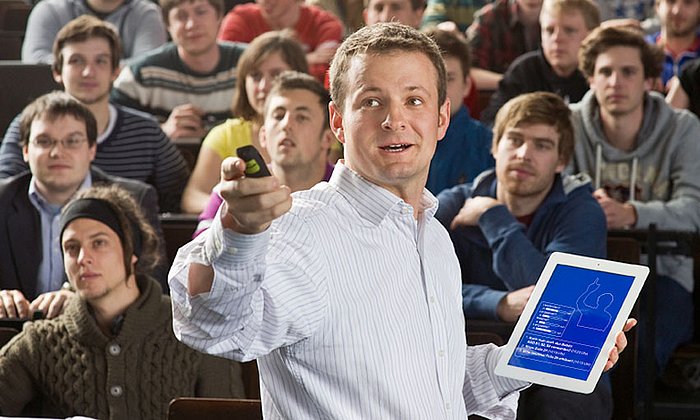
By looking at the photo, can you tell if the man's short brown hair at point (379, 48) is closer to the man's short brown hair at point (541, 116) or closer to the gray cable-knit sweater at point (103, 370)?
the gray cable-knit sweater at point (103, 370)

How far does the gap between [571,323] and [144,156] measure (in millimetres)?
3142

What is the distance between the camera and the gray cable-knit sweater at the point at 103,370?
3.23 m

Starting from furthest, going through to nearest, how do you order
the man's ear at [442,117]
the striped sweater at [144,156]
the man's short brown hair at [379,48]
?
the striped sweater at [144,156] < the man's ear at [442,117] < the man's short brown hair at [379,48]

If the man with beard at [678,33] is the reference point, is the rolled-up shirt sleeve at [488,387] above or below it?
below

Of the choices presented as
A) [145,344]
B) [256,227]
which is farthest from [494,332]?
[256,227]

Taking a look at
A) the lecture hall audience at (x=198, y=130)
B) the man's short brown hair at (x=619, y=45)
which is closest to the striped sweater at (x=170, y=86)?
the lecture hall audience at (x=198, y=130)

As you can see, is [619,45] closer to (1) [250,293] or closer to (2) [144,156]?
(2) [144,156]

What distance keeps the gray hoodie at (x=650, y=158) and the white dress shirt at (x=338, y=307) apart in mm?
2857

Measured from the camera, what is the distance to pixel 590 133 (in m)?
4.72

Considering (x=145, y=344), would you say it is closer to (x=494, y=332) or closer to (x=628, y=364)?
(x=494, y=332)

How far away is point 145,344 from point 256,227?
1914mm

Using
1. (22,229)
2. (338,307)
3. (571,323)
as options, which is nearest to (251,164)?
(338,307)

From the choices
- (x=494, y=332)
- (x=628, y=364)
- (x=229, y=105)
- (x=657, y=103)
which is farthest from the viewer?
(x=229, y=105)

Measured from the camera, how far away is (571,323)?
6.60 ft
